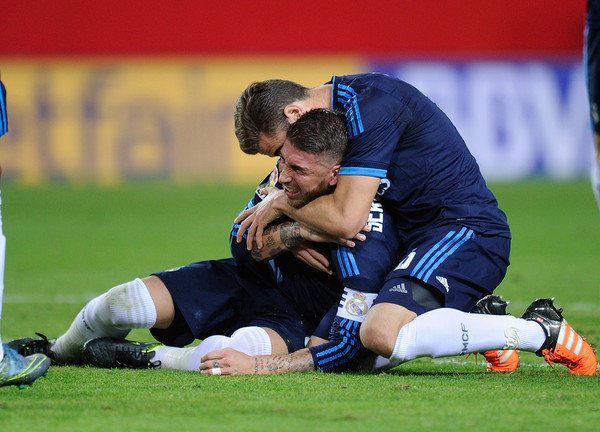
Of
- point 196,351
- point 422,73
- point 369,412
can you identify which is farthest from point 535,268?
point 422,73

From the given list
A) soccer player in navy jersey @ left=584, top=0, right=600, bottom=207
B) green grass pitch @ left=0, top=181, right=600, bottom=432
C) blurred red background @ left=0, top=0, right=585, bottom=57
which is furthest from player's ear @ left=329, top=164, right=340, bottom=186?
blurred red background @ left=0, top=0, right=585, bottom=57

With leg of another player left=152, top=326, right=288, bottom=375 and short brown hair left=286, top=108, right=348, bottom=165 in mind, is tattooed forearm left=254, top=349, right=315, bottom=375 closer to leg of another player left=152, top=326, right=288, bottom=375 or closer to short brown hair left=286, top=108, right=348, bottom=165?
leg of another player left=152, top=326, right=288, bottom=375

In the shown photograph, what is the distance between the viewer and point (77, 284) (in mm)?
8148

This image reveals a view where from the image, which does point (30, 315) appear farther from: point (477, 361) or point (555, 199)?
point (555, 199)

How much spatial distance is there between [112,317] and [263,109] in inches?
47.7

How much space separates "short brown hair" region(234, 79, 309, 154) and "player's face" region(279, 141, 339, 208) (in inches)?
6.3

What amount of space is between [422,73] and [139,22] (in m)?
5.80

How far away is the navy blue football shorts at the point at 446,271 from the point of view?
4000 mm

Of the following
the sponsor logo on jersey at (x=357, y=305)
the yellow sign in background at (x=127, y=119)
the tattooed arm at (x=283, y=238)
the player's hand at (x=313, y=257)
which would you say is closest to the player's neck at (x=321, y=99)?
the tattooed arm at (x=283, y=238)

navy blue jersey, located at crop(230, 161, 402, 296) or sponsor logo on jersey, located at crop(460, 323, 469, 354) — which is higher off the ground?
navy blue jersey, located at crop(230, 161, 402, 296)

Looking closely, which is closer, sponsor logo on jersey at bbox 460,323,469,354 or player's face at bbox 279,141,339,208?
sponsor logo on jersey at bbox 460,323,469,354

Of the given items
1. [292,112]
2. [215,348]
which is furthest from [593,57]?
[215,348]

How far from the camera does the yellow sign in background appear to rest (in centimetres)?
1666

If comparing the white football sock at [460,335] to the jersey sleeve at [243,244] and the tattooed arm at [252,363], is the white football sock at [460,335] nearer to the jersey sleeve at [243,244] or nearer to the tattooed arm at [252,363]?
the tattooed arm at [252,363]
